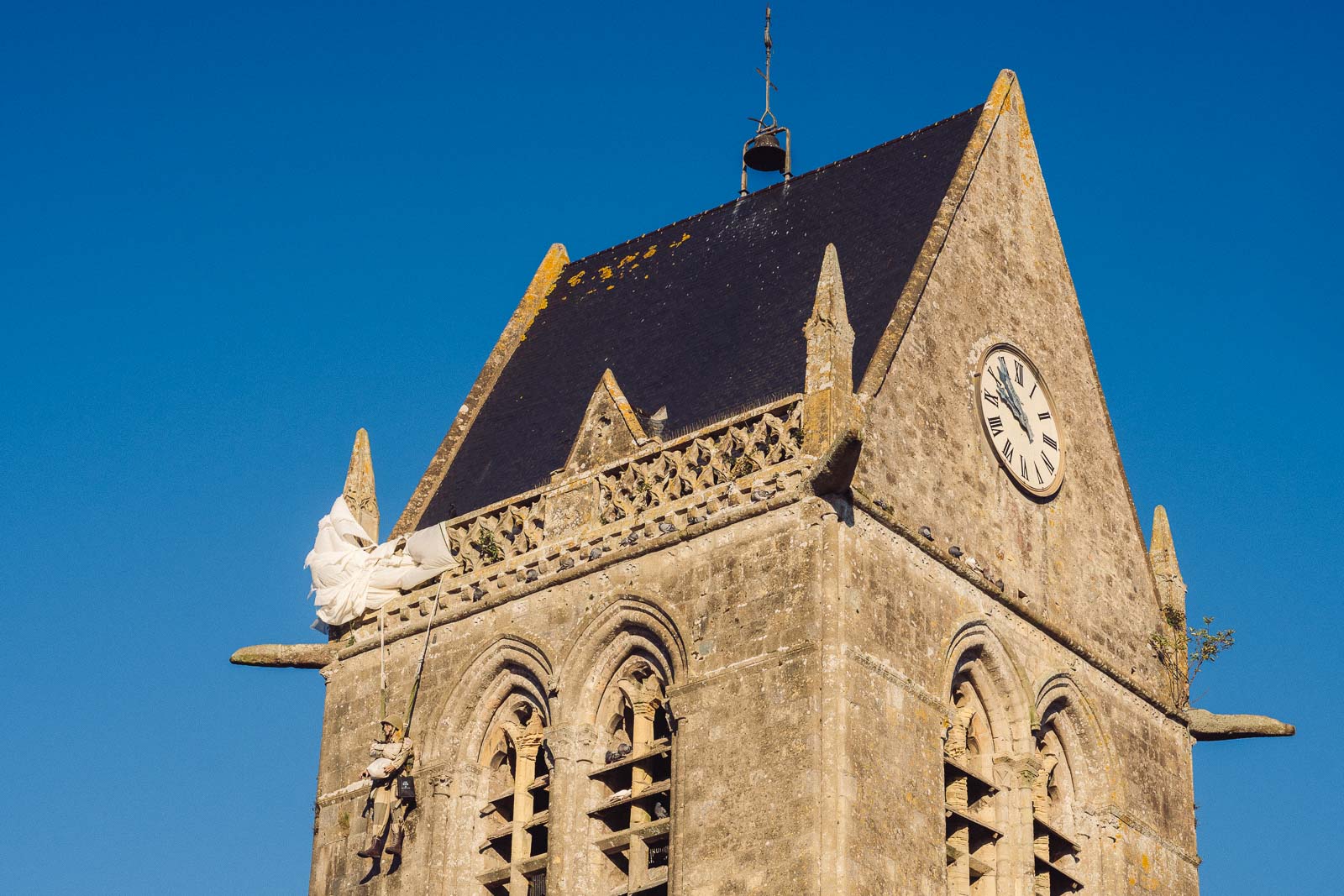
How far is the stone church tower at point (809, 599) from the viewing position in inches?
1010

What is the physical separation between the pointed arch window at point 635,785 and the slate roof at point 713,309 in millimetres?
3065

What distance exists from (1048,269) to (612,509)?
236 inches

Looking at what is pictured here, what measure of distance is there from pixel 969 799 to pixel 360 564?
6981mm

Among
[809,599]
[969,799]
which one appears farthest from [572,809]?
[969,799]

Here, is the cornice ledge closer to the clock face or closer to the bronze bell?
the clock face

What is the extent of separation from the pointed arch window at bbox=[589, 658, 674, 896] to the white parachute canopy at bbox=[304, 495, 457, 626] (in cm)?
293

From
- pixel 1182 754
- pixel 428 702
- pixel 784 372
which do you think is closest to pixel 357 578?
pixel 428 702

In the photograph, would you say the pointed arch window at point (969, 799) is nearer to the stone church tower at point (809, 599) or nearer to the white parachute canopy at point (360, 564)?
the stone church tower at point (809, 599)

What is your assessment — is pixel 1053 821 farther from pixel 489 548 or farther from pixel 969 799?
pixel 489 548

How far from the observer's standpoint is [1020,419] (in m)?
29.4

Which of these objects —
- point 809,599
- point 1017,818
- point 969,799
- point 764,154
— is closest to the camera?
point 809,599

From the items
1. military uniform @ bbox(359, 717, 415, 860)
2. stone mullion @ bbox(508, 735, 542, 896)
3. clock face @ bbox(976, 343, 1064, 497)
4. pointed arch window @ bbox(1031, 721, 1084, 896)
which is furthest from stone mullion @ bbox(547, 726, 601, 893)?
clock face @ bbox(976, 343, 1064, 497)

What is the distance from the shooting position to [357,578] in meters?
30.0

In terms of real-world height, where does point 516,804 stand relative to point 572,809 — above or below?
above
